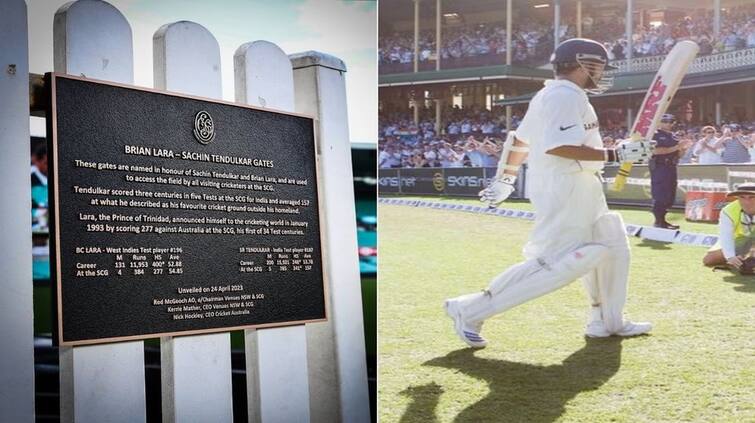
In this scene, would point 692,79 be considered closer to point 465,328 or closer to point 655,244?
point 655,244

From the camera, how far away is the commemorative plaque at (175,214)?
2.37m

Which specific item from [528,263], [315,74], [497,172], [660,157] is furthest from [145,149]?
[660,157]

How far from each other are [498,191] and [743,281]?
3.62 feet

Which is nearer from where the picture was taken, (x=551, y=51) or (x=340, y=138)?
(x=340, y=138)

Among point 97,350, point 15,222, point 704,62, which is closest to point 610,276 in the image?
point 704,62

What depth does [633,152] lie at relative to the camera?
3.79 metres

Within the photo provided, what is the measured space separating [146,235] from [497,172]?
6.88 ft

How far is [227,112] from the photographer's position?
9.15 ft

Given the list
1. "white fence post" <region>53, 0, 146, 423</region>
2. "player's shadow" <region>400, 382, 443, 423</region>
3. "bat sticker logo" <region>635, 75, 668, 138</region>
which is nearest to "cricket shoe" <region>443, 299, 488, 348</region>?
"player's shadow" <region>400, 382, 443, 423</region>

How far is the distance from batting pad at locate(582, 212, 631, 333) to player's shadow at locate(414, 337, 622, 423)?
0.11 m

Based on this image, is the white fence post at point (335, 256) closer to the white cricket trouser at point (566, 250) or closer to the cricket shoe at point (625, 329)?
the white cricket trouser at point (566, 250)

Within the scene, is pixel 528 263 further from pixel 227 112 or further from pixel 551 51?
pixel 227 112

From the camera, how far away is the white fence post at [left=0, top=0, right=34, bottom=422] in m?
2.25

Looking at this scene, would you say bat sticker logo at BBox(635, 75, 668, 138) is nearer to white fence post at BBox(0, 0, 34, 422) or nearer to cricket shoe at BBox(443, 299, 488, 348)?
cricket shoe at BBox(443, 299, 488, 348)
